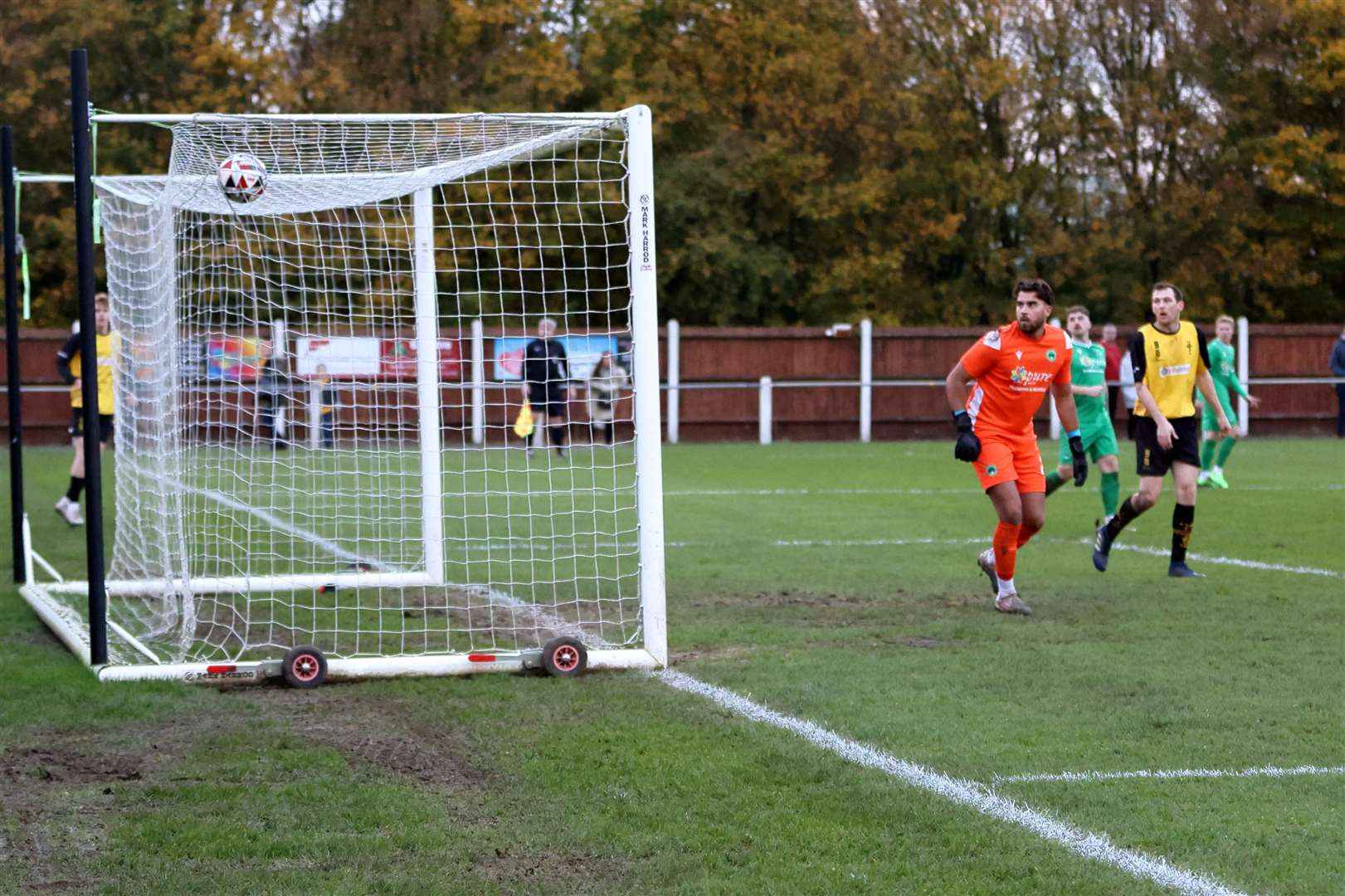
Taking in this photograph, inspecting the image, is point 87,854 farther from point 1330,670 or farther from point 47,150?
point 47,150

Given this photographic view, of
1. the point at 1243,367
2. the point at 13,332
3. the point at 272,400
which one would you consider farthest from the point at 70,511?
the point at 1243,367

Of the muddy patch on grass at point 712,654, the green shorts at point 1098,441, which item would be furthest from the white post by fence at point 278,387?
the green shorts at point 1098,441

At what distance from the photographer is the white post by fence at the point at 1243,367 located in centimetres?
3072

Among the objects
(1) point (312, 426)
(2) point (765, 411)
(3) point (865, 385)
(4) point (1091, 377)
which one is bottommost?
(2) point (765, 411)

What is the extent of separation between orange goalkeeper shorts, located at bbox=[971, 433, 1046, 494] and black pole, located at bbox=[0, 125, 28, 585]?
19.4 ft

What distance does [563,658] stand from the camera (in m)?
7.50

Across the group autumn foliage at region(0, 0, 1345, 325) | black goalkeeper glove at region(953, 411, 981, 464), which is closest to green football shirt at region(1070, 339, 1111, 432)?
black goalkeeper glove at region(953, 411, 981, 464)

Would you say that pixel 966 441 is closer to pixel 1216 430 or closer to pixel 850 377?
pixel 1216 430

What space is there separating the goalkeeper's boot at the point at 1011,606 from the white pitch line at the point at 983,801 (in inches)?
112

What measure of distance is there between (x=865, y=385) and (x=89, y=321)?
24298 mm

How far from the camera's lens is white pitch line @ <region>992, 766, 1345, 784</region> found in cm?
543

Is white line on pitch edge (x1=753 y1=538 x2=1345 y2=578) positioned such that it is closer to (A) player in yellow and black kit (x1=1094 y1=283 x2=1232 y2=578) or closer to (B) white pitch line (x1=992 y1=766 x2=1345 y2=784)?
(A) player in yellow and black kit (x1=1094 y1=283 x2=1232 y2=578)

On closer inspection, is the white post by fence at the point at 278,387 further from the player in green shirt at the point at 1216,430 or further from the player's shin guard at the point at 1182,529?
the player in green shirt at the point at 1216,430

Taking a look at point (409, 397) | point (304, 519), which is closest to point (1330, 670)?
point (304, 519)
